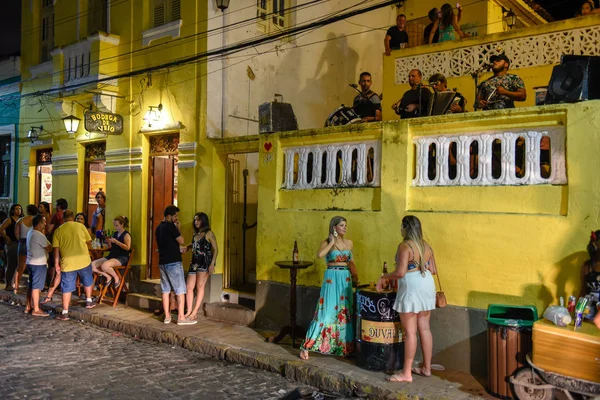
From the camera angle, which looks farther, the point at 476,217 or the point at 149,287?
the point at 149,287

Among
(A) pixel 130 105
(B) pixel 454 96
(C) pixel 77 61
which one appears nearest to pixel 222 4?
(A) pixel 130 105

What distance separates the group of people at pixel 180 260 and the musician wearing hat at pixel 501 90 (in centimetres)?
480

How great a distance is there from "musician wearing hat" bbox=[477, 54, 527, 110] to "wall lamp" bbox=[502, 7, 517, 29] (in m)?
5.78

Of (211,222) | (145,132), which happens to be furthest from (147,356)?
(145,132)

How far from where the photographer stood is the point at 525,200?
6.14 m

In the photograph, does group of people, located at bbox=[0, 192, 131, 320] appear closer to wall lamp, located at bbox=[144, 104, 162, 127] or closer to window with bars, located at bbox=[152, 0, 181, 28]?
wall lamp, located at bbox=[144, 104, 162, 127]

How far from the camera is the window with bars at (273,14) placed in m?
11.3

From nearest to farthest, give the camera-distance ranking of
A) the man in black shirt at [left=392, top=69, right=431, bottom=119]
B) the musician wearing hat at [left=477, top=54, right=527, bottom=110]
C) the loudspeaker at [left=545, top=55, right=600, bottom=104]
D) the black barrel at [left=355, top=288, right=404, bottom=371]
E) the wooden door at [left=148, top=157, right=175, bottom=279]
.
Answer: the loudspeaker at [left=545, top=55, right=600, bottom=104], the black barrel at [left=355, top=288, right=404, bottom=371], the musician wearing hat at [left=477, top=54, right=527, bottom=110], the man in black shirt at [left=392, top=69, right=431, bottom=119], the wooden door at [left=148, top=157, right=175, bottom=279]

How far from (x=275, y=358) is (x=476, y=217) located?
3.16 metres

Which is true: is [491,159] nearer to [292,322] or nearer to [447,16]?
[292,322]

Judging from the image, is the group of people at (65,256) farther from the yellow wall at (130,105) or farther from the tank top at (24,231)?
the yellow wall at (130,105)

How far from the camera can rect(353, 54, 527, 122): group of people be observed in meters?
6.98

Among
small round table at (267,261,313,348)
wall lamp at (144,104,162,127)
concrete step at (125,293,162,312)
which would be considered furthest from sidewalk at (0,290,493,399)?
wall lamp at (144,104,162,127)

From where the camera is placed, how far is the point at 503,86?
699 centimetres
